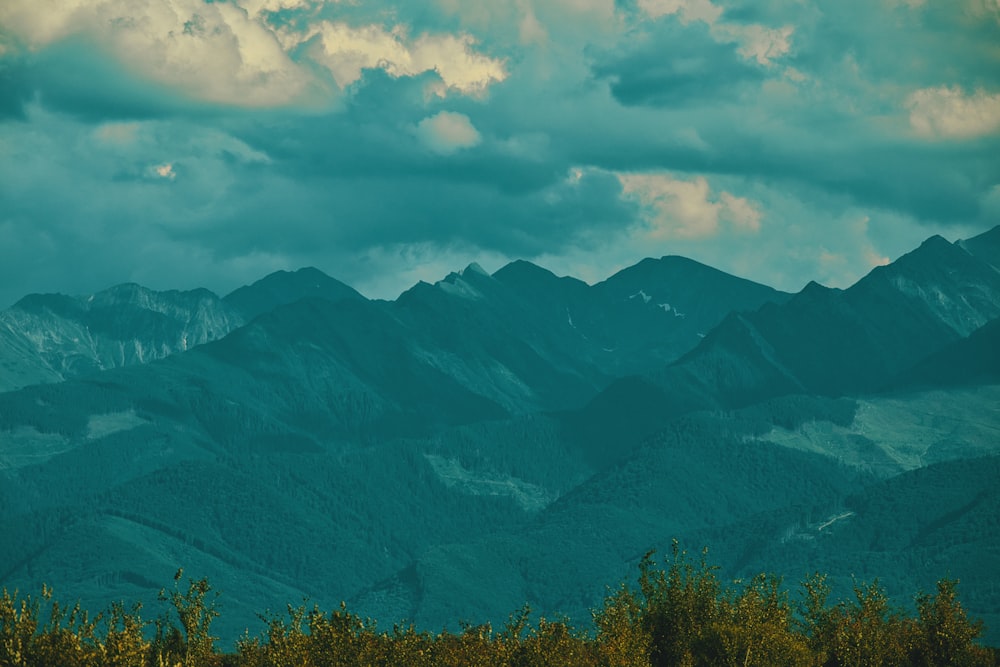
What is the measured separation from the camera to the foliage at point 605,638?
142500 mm

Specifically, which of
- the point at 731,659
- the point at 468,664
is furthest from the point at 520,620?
the point at 731,659

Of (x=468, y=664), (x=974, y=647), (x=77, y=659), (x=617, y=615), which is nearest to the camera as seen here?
(x=77, y=659)

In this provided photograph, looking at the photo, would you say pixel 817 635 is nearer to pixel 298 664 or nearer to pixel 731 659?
pixel 731 659

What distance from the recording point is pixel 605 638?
173 m

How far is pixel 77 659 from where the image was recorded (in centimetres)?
13725

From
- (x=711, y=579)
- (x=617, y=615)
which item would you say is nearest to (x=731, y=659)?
(x=617, y=615)

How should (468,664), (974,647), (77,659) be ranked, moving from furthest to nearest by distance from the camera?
(974,647)
(468,664)
(77,659)

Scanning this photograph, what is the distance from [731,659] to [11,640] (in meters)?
63.1

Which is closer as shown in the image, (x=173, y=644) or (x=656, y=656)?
(x=173, y=644)

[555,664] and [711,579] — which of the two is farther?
[711,579]

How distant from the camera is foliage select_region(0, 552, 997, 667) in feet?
468

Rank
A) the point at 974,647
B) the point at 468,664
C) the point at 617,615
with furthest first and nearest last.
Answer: the point at 974,647
the point at 617,615
the point at 468,664

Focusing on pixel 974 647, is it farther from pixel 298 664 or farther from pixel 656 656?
pixel 298 664

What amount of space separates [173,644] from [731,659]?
162 ft
